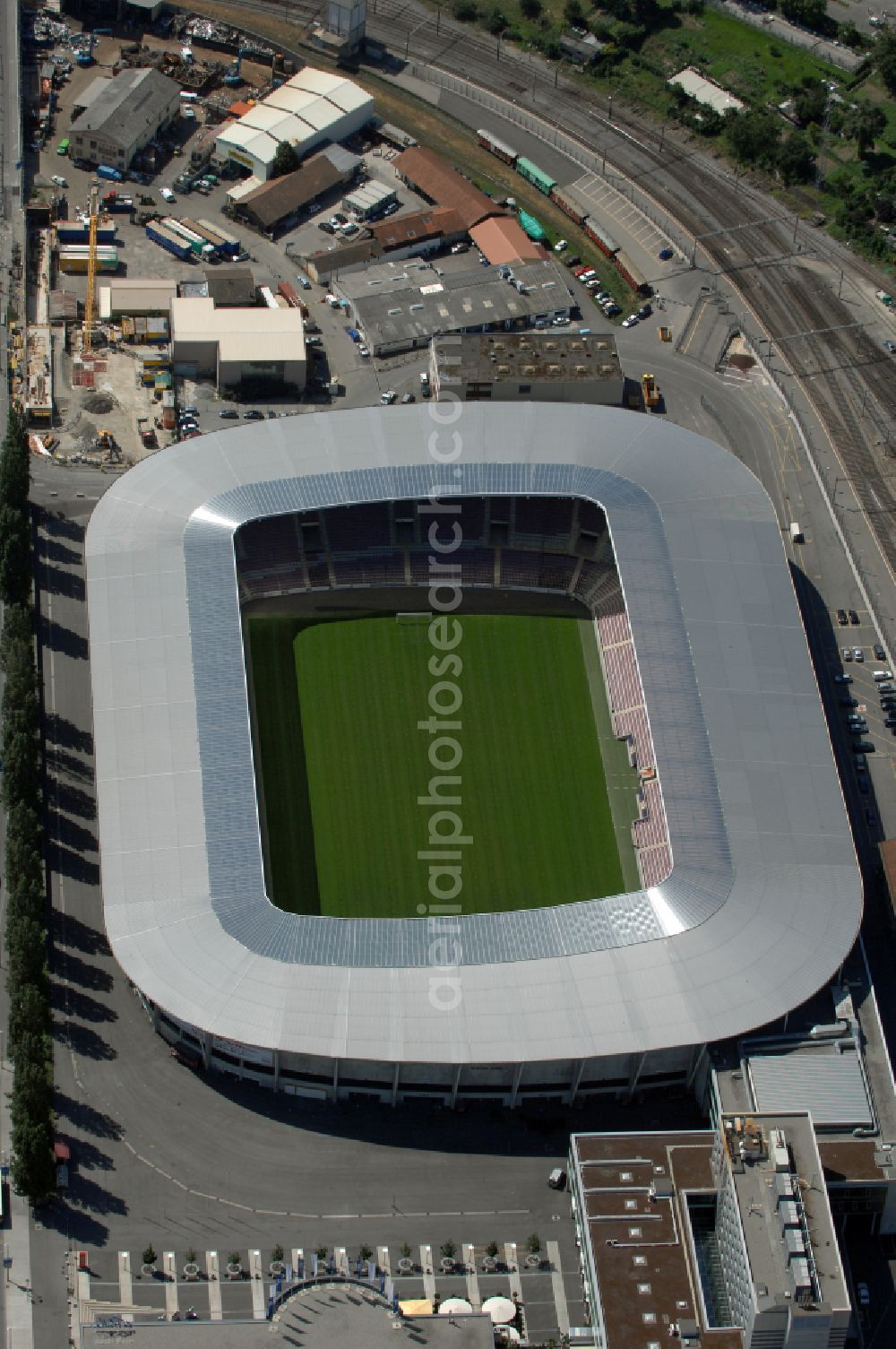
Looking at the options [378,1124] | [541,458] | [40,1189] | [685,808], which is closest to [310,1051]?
[378,1124]

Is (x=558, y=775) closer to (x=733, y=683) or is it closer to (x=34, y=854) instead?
(x=733, y=683)

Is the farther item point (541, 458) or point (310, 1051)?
point (541, 458)

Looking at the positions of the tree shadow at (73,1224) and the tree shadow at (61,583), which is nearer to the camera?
the tree shadow at (73,1224)

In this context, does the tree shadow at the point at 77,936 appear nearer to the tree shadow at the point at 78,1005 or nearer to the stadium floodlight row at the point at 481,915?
the tree shadow at the point at 78,1005

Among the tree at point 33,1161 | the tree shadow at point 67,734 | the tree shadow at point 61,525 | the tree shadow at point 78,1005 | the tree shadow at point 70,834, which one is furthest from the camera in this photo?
the tree shadow at point 61,525

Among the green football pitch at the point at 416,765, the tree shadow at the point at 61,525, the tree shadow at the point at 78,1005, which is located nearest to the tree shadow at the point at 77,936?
the tree shadow at the point at 78,1005

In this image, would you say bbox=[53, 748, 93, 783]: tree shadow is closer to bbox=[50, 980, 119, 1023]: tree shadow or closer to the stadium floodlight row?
the stadium floodlight row


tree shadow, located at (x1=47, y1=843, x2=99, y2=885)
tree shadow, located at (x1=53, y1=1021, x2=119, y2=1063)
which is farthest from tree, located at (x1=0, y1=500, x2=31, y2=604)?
tree shadow, located at (x1=53, y1=1021, x2=119, y2=1063)
